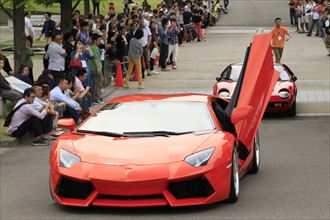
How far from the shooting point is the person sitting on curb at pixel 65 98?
1714 cm

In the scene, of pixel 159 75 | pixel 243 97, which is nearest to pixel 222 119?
pixel 243 97

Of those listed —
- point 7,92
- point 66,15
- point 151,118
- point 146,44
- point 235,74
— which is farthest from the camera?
point 146,44

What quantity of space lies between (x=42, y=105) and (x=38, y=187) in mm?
4731

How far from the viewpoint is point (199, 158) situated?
9.10 metres

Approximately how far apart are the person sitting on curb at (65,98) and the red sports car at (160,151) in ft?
20.9

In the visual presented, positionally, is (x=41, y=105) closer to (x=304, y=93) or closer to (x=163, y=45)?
(x=304, y=93)

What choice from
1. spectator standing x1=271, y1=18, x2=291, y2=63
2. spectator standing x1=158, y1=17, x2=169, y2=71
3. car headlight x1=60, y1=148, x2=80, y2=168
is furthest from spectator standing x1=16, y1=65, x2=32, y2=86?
spectator standing x1=158, y1=17, x2=169, y2=71

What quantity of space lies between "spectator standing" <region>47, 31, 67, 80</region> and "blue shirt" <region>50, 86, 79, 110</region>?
3065 mm

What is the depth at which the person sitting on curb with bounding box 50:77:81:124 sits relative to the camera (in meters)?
17.1

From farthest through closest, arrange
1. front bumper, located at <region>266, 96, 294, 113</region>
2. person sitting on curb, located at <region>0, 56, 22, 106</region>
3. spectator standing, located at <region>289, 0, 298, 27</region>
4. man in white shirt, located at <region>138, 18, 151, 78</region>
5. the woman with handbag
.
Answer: spectator standing, located at <region>289, 0, 298, 27</region>
man in white shirt, located at <region>138, 18, 151, 78</region>
the woman with handbag
front bumper, located at <region>266, 96, 294, 113</region>
person sitting on curb, located at <region>0, 56, 22, 106</region>

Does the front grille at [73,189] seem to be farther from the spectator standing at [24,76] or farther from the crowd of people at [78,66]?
the spectator standing at [24,76]

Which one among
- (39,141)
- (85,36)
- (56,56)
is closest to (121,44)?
(85,36)

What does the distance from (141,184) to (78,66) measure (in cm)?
1145

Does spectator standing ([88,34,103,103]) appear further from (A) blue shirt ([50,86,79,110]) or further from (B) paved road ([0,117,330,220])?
(B) paved road ([0,117,330,220])
